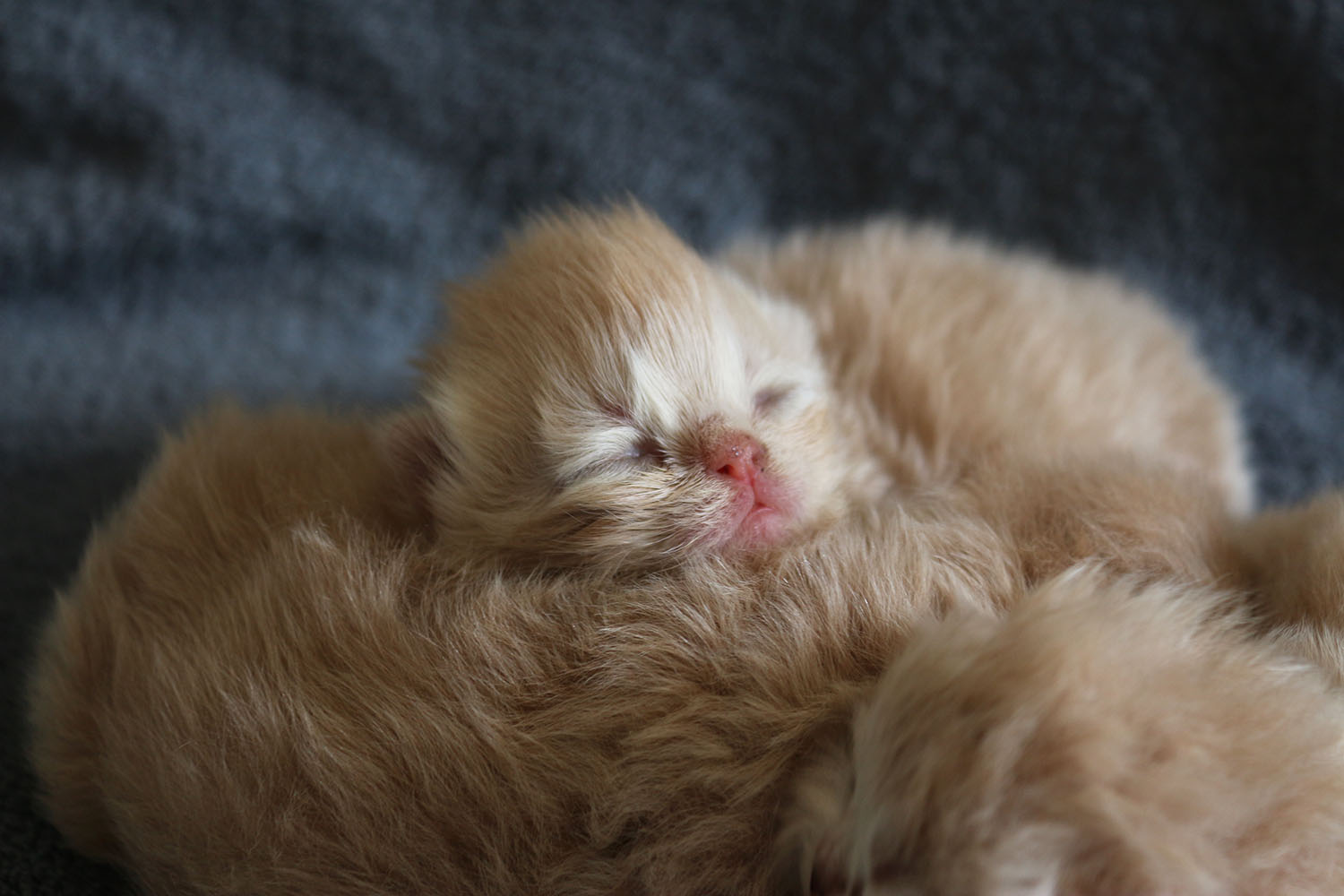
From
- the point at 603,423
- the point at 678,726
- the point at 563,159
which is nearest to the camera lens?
the point at 678,726

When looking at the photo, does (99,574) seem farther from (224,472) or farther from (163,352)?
(163,352)

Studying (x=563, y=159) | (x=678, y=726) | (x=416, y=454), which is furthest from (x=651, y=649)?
(x=563, y=159)

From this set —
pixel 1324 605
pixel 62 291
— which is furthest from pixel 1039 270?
pixel 62 291

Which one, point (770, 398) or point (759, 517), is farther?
point (770, 398)

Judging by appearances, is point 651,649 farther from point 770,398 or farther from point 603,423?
point 770,398

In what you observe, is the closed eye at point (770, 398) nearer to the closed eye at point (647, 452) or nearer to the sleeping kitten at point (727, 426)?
the sleeping kitten at point (727, 426)

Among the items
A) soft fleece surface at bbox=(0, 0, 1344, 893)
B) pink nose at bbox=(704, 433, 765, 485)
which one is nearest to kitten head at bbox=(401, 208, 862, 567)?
pink nose at bbox=(704, 433, 765, 485)
